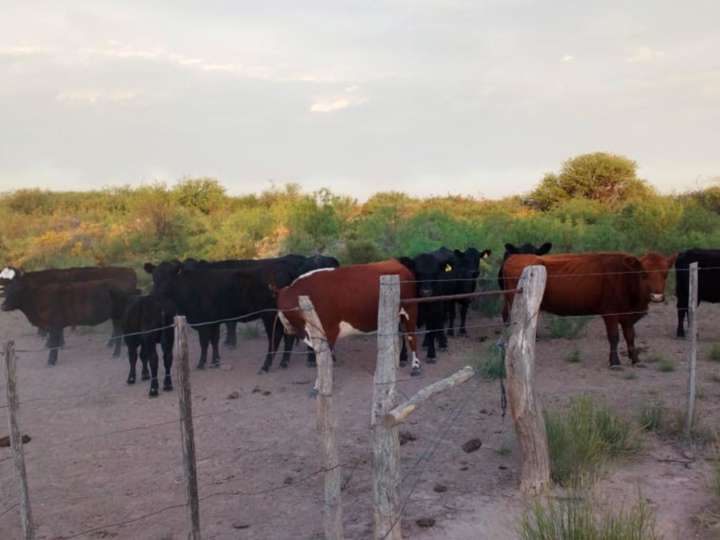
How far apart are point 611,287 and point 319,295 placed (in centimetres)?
444

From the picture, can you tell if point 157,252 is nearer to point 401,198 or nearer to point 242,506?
point 401,198

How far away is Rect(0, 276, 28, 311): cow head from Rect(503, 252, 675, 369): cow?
9.06 metres

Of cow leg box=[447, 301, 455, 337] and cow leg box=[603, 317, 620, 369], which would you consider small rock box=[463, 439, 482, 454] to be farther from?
cow leg box=[447, 301, 455, 337]

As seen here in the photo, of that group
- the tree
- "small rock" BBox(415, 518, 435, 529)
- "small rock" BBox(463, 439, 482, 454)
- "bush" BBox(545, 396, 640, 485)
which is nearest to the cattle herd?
"small rock" BBox(463, 439, 482, 454)

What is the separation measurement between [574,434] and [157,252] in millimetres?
18714

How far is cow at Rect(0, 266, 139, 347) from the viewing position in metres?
13.9

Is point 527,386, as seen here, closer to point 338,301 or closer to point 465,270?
point 338,301

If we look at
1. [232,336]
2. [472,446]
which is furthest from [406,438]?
[232,336]

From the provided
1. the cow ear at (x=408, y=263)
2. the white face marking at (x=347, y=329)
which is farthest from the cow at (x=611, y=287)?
the white face marking at (x=347, y=329)

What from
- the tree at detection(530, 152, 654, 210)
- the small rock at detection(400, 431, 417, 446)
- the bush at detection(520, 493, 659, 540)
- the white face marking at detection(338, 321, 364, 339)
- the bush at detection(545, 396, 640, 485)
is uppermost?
the tree at detection(530, 152, 654, 210)

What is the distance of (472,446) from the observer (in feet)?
23.2

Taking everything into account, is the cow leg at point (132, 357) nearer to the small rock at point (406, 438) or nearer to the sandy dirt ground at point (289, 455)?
the sandy dirt ground at point (289, 455)

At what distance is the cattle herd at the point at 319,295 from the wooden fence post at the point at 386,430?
4218 mm

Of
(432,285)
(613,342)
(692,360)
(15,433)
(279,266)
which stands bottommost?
(613,342)
